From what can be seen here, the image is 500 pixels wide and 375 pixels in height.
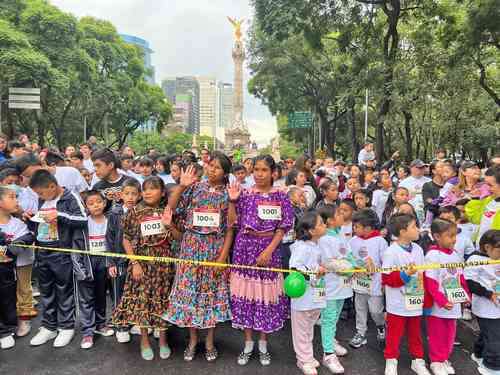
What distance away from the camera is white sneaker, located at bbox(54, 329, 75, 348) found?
4.21m

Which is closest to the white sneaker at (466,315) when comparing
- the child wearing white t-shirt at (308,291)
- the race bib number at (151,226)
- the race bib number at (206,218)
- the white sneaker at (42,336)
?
the child wearing white t-shirt at (308,291)

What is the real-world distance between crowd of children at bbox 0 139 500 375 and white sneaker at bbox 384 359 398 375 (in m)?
0.01

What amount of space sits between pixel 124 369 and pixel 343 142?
111 ft

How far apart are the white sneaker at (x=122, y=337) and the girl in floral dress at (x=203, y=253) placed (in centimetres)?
79

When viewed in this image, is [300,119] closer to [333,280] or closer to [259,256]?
[333,280]

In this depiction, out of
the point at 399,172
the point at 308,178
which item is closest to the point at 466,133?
the point at 399,172

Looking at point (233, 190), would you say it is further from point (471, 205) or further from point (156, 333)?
point (471, 205)

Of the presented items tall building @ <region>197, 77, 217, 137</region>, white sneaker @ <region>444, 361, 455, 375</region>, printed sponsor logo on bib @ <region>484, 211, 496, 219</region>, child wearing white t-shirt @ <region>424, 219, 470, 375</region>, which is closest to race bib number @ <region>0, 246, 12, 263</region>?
child wearing white t-shirt @ <region>424, 219, 470, 375</region>

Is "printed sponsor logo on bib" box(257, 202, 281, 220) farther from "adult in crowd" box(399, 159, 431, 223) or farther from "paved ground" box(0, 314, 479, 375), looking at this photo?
"adult in crowd" box(399, 159, 431, 223)

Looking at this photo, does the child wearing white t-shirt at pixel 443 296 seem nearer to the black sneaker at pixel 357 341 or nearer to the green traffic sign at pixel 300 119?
the black sneaker at pixel 357 341

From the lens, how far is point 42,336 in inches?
169

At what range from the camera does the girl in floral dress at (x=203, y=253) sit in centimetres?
379

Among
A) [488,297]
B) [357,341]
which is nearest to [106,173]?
[357,341]

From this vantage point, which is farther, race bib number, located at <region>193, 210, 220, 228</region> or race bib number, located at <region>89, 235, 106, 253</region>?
race bib number, located at <region>89, 235, 106, 253</region>
